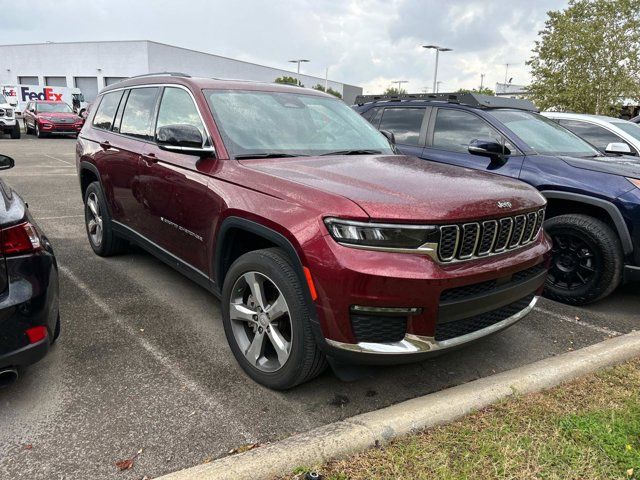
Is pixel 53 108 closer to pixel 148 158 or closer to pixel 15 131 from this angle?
pixel 15 131

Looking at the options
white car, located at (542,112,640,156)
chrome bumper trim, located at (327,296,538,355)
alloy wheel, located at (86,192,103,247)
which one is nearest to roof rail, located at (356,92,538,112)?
white car, located at (542,112,640,156)

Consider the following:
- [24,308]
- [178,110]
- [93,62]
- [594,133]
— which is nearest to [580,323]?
[178,110]

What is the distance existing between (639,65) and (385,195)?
21.9 metres

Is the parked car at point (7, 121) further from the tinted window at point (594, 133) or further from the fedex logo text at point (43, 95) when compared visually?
the tinted window at point (594, 133)

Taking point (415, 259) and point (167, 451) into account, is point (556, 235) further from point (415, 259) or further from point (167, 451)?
point (167, 451)

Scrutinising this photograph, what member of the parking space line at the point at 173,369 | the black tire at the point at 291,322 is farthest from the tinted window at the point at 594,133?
the parking space line at the point at 173,369

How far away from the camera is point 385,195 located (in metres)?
2.53

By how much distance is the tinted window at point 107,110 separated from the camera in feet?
16.4

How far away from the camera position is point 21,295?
243 cm

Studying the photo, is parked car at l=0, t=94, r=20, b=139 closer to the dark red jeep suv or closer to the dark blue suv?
the dark red jeep suv

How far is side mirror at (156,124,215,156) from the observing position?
3.23m

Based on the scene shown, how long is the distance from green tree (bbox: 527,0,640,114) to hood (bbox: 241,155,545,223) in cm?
1937

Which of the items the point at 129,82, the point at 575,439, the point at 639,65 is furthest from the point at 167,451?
the point at 639,65

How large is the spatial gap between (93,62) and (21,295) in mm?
54326
